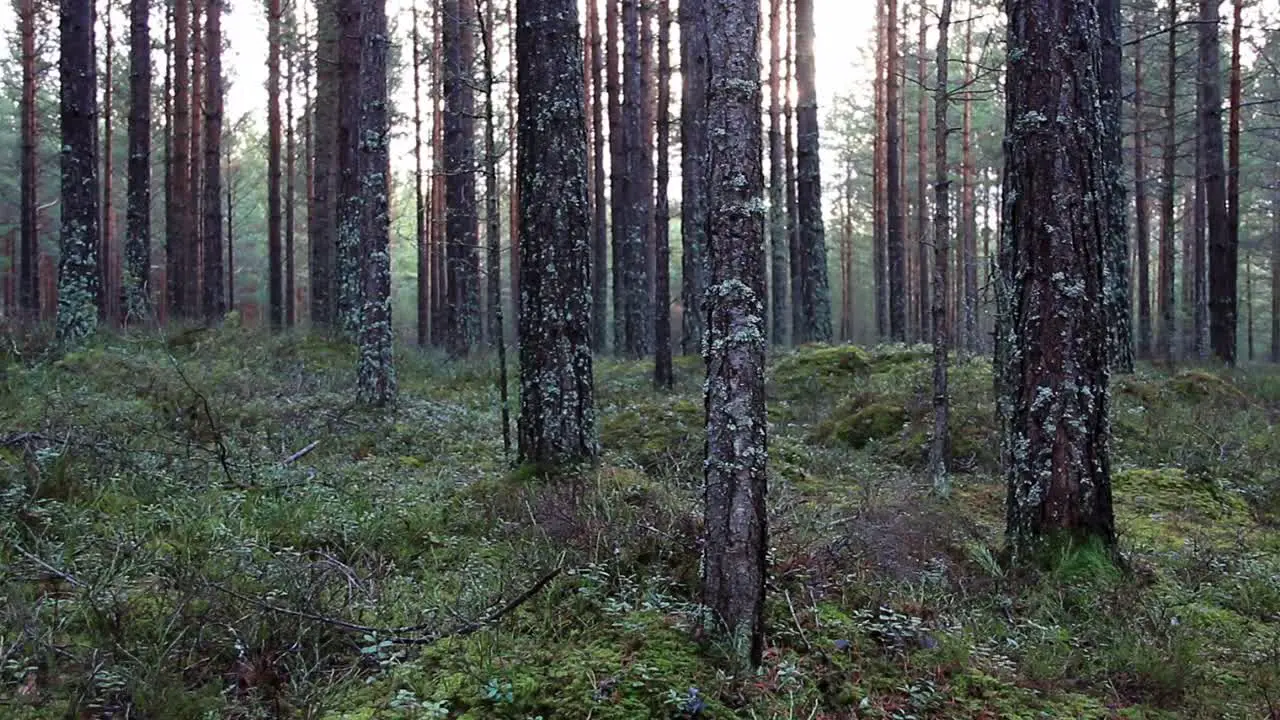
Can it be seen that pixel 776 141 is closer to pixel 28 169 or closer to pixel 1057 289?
pixel 1057 289

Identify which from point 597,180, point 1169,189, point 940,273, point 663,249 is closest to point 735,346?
point 940,273

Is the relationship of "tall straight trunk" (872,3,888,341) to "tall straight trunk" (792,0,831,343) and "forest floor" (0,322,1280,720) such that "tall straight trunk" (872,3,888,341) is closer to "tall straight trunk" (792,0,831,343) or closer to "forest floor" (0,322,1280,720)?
"tall straight trunk" (792,0,831,343)

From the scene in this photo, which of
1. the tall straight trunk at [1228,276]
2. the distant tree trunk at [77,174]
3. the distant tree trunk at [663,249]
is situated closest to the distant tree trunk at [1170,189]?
the tall straight trunk at [1228,276]

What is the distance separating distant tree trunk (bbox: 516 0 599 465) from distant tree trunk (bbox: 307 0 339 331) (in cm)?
1500

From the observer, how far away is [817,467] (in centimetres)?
836

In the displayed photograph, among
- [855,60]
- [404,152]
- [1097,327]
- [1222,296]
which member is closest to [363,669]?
[1097,327]

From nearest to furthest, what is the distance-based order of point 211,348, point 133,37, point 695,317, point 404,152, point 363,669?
point 363,669 < point 211,348 < point 133,37 < point 695,317 < point 404,152

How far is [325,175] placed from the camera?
22031 millimetres

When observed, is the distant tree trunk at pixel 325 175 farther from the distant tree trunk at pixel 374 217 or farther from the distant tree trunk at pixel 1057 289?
the distant tree trunk at pixel 1057 289

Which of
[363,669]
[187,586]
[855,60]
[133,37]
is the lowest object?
[363,669]

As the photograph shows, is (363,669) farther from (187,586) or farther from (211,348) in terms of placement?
(211,348)

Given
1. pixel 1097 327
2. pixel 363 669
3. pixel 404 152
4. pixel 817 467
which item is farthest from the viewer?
pixel 404 152

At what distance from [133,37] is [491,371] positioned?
35.0ft

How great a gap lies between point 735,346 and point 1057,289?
2.41 metres
